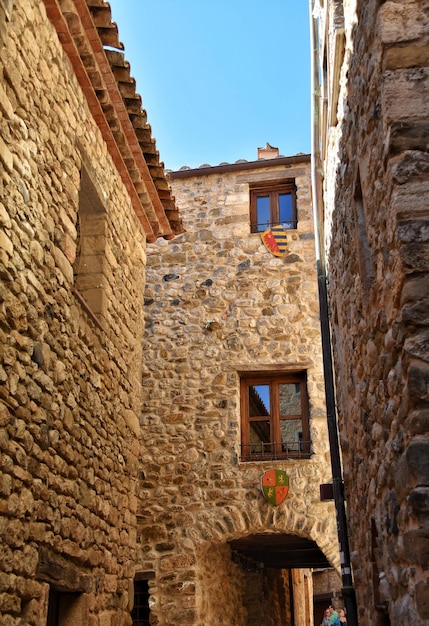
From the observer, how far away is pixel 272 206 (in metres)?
10.8

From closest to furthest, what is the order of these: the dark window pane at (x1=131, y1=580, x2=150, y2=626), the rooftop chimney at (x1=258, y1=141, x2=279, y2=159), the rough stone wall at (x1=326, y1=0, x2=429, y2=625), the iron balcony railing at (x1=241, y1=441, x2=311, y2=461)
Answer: the rough stone wall at (x1=326, y1=0, x2=429, y2=625) → the dark window pane at (x1=131, y1=580, x2=150, y2=626) → the iron balcony railing at (x1=241, y1=441, x2=311, y2=461) → the rooftop chimney at (x1=258, y1=141, x2=279, y2=159)

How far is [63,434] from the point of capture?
5012 millimetres

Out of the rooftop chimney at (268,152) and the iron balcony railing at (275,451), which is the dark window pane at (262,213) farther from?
the iron balcony railing at (275,451)

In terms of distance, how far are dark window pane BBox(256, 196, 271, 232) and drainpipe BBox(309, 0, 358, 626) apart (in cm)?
310

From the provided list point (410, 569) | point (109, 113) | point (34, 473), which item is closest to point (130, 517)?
point (34, 473)

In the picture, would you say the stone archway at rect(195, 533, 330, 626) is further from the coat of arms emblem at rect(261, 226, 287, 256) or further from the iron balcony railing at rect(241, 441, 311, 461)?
the coat of arms emblem at rect(261, 226, 287, 256)

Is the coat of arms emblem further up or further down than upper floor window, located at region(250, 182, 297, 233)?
further down

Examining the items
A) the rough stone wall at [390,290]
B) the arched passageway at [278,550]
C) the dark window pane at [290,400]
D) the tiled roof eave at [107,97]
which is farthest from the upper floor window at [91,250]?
the arched passageway at [278,550]

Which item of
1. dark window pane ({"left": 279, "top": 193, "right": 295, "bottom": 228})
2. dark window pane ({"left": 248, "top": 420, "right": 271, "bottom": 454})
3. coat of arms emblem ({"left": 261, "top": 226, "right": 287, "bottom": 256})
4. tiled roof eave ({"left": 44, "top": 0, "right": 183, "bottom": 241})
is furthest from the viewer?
dark window pane ({"left": 279, "top": 193, "right": 295, "bottom": 228})

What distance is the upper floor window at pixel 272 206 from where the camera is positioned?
A: 34.8ft

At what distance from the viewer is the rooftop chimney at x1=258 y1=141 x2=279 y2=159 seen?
11.4 m

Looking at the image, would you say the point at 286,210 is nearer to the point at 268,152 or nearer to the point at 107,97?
the point at 268,152

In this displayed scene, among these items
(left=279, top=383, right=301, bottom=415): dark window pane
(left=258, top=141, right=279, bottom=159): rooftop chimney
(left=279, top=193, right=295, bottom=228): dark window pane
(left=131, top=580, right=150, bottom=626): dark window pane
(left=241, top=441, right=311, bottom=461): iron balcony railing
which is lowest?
(left=131, top=580, right=150, bottom=626): dark window pane

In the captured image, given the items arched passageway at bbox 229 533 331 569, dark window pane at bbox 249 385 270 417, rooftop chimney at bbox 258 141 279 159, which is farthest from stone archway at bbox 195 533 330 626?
rooftop chimney at bbox 258 141 279 159
